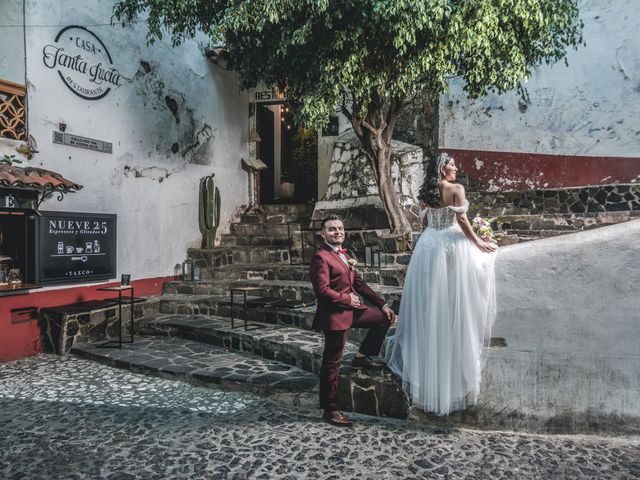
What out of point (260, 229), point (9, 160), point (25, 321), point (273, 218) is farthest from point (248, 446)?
point (273, 218)

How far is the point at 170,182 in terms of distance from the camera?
8.55 metres

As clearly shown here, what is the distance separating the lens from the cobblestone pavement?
121 inches

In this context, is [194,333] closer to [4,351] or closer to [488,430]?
[4,351]

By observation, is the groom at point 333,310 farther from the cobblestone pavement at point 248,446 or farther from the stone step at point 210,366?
the stone step at point 210,366

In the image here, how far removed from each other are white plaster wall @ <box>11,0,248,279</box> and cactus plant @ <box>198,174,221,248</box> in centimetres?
14

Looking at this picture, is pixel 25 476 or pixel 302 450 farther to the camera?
pixel 302 450

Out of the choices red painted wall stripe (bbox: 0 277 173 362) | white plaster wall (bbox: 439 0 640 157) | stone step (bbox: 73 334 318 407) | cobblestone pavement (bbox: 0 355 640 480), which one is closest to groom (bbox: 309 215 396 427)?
cobblestone pavement (bbox: 0 355 640 480)

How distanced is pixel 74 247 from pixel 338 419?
4567 mm

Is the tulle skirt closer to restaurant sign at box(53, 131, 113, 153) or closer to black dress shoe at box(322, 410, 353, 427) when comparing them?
black dress shoe at box(322, 410, 353, 427)

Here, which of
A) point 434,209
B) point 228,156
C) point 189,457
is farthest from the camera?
point 228,156

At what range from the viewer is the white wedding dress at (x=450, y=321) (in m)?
3.65

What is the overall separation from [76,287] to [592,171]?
31.9 ft

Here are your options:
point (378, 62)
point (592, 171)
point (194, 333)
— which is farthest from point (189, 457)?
point (592, 171)

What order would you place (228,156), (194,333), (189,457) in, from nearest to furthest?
(189,457)
(194,333)
(228,156)
